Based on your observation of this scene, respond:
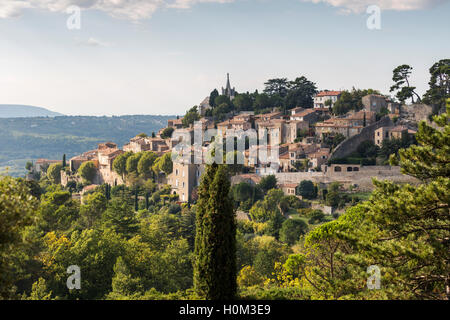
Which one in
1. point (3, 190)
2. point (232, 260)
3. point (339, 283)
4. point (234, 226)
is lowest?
point (339, 283)

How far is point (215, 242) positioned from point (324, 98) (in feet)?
189

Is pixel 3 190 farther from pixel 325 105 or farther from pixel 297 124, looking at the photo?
pixel 325 105

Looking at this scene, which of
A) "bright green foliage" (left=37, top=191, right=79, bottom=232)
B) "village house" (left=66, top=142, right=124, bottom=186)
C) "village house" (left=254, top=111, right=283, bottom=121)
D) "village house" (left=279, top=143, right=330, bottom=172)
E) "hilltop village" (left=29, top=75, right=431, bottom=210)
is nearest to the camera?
"bright green foliage" (left=37, top=191, right=79, bottom=232)

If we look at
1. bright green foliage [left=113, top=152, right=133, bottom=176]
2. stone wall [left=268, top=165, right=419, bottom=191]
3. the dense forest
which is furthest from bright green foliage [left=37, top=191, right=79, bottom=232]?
bright green foliage [left=113, top=152, right=133, bottom=176]

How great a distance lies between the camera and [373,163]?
43938mm

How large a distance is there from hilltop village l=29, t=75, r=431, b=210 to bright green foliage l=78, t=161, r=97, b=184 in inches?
5.3

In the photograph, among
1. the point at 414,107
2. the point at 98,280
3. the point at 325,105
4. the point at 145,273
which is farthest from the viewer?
the point at 325,105

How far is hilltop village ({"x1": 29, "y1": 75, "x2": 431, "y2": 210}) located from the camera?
1704 inches

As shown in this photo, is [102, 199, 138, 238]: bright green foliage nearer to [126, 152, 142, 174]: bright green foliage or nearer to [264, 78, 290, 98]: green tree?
[126, 152, 142, 174]: bright green foliage

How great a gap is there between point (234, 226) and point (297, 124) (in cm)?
4408

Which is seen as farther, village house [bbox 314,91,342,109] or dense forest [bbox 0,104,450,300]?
village house [bbox 314,91,342,109]

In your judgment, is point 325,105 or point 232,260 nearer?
point 232,260

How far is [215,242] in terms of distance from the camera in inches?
392
